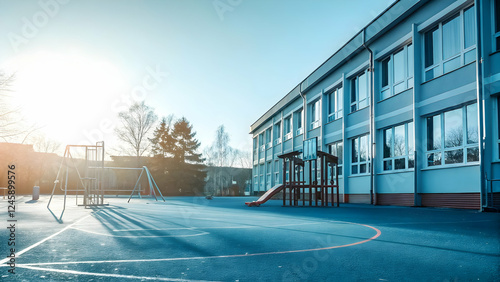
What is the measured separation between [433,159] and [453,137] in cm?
118

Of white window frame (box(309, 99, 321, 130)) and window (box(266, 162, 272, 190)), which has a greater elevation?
white window frame (box(309, 99, 321, 130))

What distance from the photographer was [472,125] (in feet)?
39.3

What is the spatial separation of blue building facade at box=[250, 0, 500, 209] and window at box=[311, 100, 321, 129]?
243 cm

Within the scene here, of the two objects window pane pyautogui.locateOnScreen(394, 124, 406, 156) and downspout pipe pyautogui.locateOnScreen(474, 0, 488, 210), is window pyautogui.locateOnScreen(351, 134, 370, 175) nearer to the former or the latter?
window pane pyautogui.locateOnScreen(394, 124, 406, 156)

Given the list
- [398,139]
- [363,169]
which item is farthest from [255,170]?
[398,139]

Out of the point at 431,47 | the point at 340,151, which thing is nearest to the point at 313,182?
the point at 340,151

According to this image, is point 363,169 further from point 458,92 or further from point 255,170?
point 255,170

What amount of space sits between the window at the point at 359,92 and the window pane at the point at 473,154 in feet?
21.8

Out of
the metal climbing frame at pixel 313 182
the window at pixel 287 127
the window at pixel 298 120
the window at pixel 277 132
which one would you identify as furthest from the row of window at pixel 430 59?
the window at pixel 277 132

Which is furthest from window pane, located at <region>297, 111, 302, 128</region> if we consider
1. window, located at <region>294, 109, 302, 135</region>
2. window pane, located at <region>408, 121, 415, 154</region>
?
window pane, located at <region>408, 121, 415, 154</region>

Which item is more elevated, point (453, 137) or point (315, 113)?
point (315, 113)

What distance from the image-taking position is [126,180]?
49.1 meters

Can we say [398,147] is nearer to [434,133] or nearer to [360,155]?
[434,133]

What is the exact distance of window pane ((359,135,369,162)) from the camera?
1843cm
